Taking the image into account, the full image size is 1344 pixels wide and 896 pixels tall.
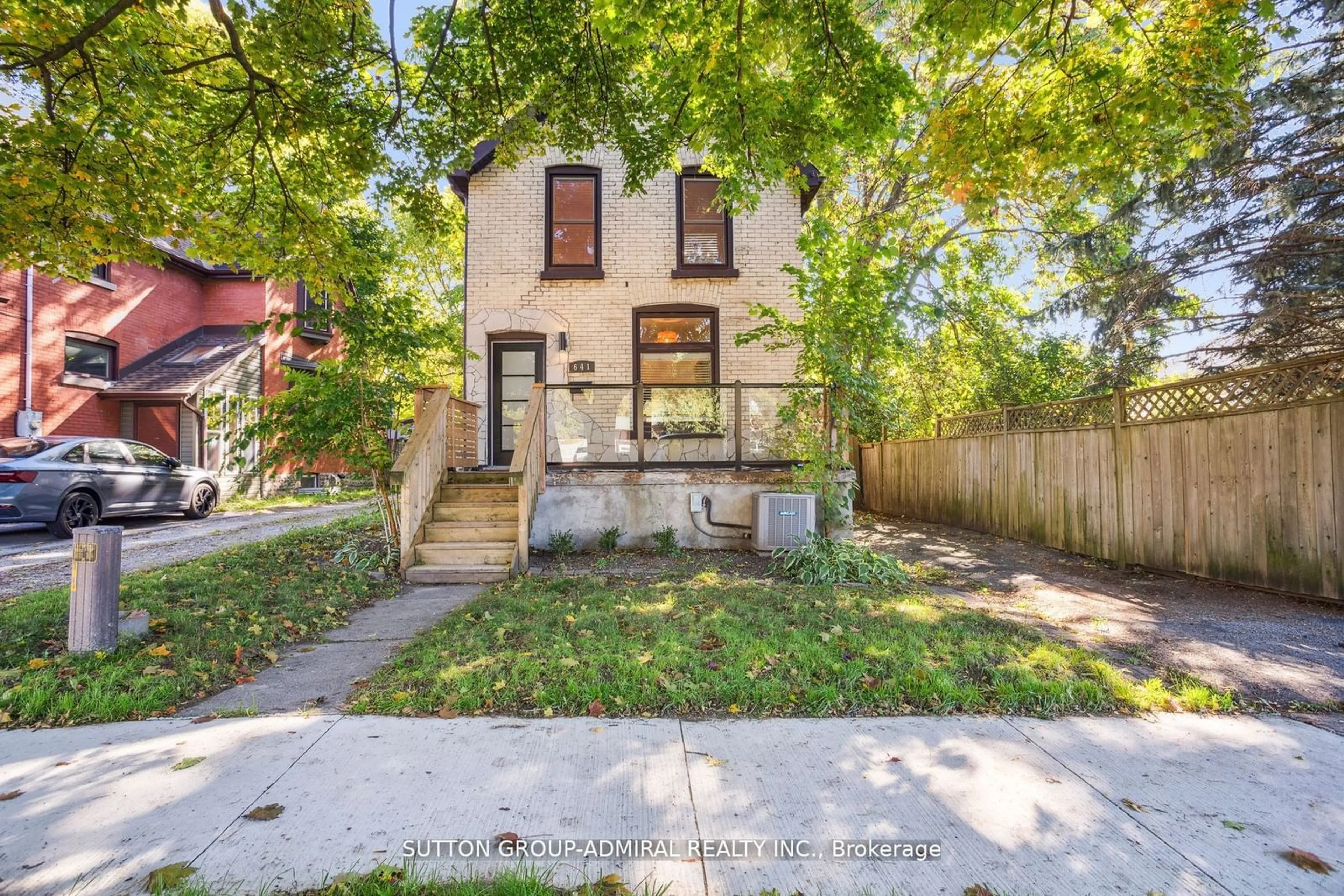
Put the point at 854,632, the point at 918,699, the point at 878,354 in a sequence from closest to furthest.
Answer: the point at 918,699 < the point at 854,632 < the point at 878,354

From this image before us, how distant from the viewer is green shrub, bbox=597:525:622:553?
7.96 meters

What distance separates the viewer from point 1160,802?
2357 mm

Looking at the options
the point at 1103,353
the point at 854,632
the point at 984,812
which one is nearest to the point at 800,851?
the point at 984,812

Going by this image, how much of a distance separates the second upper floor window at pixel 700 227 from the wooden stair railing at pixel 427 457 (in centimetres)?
462

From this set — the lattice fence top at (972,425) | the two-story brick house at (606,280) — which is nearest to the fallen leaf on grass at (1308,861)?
the two-story brick house at (606,280)

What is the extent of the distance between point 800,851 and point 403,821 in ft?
4.81

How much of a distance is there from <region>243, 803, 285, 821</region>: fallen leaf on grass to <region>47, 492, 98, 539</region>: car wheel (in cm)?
1051

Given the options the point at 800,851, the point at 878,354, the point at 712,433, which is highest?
the point at 878,354

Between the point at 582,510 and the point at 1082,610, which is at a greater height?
the point at 582,510

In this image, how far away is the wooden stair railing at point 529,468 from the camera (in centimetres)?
676

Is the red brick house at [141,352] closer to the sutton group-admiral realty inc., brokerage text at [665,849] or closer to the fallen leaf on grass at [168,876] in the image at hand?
the fallen leaf on grass at [168,876]

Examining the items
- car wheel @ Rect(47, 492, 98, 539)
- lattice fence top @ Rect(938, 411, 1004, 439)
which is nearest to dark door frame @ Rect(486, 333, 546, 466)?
car wheel @ Rect(47, 492, 98, 539)

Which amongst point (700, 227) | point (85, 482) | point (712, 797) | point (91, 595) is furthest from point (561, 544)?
point (85, 482)

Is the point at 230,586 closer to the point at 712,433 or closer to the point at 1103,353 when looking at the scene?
the point at 712,433
